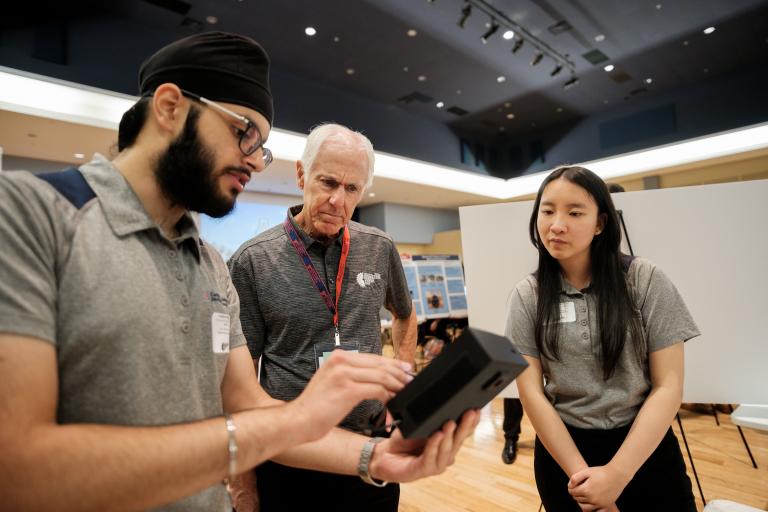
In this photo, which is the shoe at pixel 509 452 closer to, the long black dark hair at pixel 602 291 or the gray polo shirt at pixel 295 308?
the long black dark hair at pixel 602 291

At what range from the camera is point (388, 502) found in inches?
51.8

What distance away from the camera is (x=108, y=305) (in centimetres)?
65

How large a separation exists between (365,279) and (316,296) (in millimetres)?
196

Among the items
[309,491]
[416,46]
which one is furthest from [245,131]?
[416,46]

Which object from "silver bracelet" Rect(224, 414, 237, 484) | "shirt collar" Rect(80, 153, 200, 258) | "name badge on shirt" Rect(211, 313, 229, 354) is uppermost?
"shirt collar" Rect(80, 153, 200, 258)

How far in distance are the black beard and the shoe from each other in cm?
312

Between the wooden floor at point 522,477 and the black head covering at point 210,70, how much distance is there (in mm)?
2601

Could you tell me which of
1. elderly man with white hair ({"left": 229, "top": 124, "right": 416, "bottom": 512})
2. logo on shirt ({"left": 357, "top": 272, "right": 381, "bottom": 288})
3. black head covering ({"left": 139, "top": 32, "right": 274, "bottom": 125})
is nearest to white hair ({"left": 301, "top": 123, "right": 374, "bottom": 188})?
elderly man with white hair ({"left": 229, "top": 124, "right": 416, "bottom": 512})

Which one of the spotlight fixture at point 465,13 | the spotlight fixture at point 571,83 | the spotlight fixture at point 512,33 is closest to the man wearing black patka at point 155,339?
the spotlight fixture at point 465,13

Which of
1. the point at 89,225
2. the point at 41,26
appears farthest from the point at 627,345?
the point at 41,26

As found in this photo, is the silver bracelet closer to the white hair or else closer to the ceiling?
the white hair

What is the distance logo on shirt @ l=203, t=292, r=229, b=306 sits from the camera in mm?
851

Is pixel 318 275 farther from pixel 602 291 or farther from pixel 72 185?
pixel 602 291

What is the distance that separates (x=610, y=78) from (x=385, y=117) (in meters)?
4.51
